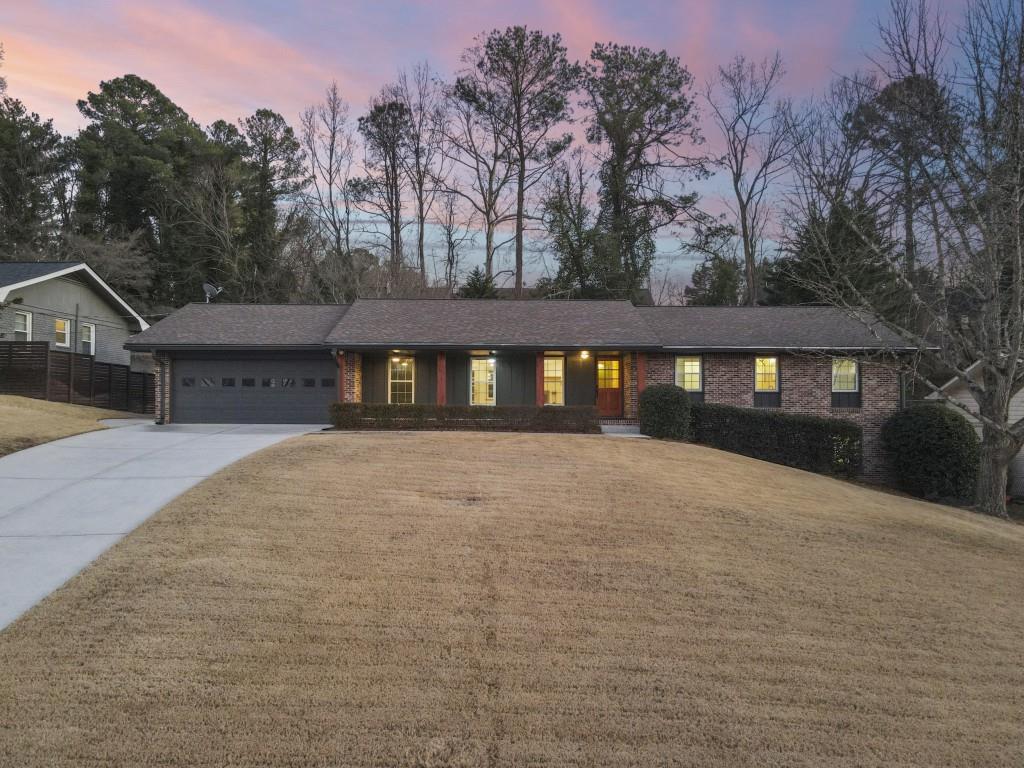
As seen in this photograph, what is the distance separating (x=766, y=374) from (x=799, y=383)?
1017 millimetres

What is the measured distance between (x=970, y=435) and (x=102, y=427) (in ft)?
75.7

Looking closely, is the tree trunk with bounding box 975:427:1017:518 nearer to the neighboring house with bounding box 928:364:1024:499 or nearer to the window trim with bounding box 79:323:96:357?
the neighboring house with bounding box 928:364:1024:499

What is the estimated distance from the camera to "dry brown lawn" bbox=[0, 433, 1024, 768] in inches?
138

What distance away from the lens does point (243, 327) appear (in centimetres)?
2005

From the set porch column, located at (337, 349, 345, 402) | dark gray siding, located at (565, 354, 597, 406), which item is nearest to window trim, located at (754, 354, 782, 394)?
dark gray siding, located at (565, 354, 597, 406)

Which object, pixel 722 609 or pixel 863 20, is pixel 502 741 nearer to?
pixel 722 609

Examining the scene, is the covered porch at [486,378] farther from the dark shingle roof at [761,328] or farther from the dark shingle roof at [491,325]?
the dark shingle roof at [761,328]

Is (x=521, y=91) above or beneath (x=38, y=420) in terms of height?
above

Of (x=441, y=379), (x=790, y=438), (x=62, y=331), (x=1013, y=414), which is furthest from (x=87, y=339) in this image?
(x=1013, y=414)

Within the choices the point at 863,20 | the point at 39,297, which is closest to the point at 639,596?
the point at 863,20

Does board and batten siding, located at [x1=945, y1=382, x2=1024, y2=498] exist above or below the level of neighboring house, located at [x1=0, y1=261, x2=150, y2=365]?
below

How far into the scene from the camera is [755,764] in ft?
11.0

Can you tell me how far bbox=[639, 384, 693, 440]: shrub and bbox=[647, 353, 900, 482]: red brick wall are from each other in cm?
335

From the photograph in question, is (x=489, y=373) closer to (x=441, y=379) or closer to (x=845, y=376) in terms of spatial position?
(x=441, y=379)
